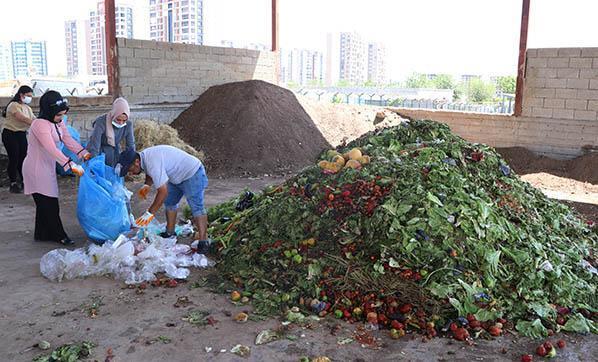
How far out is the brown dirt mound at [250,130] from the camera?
1044cm

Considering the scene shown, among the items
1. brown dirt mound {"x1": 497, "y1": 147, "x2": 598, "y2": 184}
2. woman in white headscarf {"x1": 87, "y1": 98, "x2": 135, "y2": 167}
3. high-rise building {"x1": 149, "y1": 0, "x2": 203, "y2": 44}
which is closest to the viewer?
woman in white headscarf {"x1": 87, "y1": 98, "x2": 135, "y2": 167}

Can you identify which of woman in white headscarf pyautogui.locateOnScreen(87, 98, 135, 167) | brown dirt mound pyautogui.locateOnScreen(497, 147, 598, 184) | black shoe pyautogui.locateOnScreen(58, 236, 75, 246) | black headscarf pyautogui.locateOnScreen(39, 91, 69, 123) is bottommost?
black shoe pyautogui.locateOnScreen(58, 236, 75, 246)

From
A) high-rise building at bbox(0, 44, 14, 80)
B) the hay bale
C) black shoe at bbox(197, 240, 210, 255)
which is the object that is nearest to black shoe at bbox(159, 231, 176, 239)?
black shoe at bbox(197, 240, 210, 255)

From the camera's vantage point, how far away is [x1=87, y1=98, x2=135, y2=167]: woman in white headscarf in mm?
5707

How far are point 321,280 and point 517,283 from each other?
1.45 m

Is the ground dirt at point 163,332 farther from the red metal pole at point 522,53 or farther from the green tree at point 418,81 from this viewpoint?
the green tree at point 418,81

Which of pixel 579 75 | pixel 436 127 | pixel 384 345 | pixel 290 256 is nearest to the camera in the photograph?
pixel 384 345

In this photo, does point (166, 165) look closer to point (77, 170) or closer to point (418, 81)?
point (77, 170)

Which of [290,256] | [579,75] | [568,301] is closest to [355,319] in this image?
[290,256]

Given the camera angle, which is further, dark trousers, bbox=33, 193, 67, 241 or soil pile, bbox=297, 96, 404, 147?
soil pile, bbox=297, 96, 404, 147

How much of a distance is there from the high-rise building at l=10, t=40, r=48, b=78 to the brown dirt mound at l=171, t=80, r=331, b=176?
27270 millimetres

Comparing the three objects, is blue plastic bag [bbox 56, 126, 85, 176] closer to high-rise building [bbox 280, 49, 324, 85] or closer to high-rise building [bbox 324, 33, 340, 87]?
high-rise building [bbox 280, 49, 324, 85]

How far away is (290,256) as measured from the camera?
13.8ft

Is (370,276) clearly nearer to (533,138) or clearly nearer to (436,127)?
(436,127)
